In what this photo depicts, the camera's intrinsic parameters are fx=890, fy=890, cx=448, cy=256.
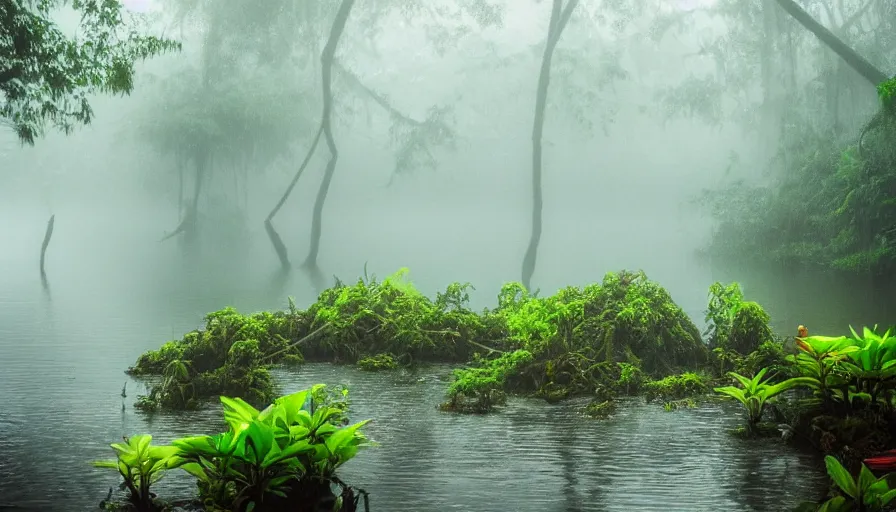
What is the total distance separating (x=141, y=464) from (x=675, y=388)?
3.43 meters

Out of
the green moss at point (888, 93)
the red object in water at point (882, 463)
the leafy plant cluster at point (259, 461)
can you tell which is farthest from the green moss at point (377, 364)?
the green moss at point (888, 93)

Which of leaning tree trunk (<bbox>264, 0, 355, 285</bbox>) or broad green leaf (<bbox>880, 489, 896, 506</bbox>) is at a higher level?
leaning tree trunk (<bbox>264, 0, 355, 285</bbox>)

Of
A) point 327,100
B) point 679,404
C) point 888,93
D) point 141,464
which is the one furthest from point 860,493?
point 327,100

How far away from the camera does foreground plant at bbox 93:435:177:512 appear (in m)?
3.32

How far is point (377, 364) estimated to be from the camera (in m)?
6.71

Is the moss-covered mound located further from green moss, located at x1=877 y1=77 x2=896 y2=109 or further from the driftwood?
green moss, located at x1=877 y1=77 x2=896 y2=109

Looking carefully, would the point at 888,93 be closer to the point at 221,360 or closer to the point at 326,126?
the point at 221,360

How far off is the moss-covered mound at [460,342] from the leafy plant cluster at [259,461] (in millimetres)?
2005

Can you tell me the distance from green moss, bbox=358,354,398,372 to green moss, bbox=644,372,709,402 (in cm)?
200

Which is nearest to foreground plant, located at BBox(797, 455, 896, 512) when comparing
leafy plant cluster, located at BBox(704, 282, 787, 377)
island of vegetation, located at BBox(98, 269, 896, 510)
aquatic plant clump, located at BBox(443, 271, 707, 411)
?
island of vegetation, located at BBox(98, 269, 896, 510)

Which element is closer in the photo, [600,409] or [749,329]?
[600,409]

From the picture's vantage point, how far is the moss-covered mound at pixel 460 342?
5.63m

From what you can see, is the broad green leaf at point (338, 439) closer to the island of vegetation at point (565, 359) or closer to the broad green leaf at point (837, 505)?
the island of vegetation at point (565, 359)

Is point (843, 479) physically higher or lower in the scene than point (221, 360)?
lower
